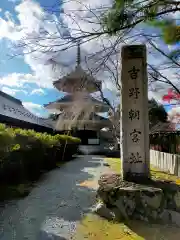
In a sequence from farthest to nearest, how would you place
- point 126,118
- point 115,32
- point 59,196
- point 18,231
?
point 59,196 < point 126,118 < point 18,231 < point 115,32

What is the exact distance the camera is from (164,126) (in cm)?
2156

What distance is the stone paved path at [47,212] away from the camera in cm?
381

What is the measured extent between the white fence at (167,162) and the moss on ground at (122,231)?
18.2ft

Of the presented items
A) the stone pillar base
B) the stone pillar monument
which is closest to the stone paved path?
the stone pillar base

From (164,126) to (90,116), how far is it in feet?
21.1

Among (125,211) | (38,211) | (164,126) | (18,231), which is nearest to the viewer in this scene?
(18,231)

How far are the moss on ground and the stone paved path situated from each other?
0.21 meters

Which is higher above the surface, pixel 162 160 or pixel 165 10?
pixel 165 10

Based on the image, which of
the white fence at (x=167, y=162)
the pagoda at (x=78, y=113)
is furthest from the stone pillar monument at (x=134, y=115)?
the pagoda at (x=78, y=113)

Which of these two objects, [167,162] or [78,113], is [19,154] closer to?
[167,162]

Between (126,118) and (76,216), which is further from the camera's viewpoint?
(126,118)

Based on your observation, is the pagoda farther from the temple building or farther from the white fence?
the white fence

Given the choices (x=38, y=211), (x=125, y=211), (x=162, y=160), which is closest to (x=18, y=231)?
(x=38, y=211)

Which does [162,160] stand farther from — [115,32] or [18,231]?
[115,32]
